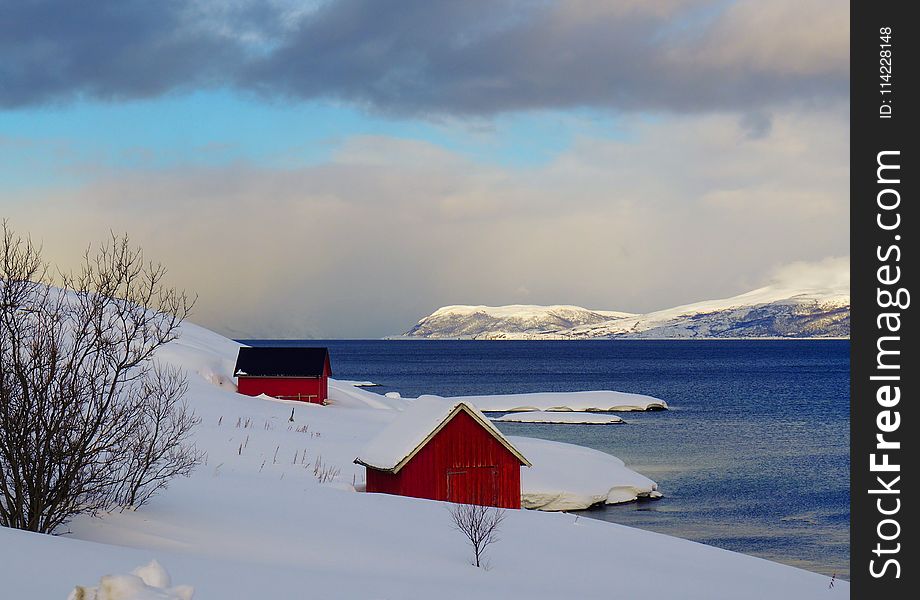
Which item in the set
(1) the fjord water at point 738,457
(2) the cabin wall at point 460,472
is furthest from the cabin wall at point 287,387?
(2) the cabin wall at point 460,472

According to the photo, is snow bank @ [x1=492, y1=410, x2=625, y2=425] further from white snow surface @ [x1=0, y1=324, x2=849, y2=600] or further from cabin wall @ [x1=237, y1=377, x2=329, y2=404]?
white snow surface @ [x1=0, y1=324, x2=849, y2=600]

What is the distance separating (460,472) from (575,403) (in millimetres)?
61666

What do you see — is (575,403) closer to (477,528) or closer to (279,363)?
(279,363)

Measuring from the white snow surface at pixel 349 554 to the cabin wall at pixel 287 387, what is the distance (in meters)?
32.5

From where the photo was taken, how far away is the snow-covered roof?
27609 mm

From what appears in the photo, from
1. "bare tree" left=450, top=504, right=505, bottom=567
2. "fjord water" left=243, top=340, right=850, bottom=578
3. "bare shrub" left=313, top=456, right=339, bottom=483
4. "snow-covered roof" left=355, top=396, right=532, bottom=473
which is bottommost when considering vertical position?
"fjord water" left=243, top=340, right=850, bottom=578

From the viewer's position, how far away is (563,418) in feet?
260

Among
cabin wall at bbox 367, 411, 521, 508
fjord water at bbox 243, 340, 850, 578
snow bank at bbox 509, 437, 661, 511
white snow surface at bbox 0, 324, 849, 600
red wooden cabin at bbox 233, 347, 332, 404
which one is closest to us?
white snow surface at bbox 0, 324, 849, 600

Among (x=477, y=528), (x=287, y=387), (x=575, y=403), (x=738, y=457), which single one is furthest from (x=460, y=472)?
(x=575, y=403)

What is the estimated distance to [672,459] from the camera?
5522cm

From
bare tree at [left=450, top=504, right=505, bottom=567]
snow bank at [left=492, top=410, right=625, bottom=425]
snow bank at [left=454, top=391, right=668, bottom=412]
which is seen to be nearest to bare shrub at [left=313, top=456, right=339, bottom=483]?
bare tree at [left=450, top=504, right=505, bottom=567]

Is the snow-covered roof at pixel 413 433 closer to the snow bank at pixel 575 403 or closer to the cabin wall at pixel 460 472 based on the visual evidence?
the cabin wall at pixel 460 472

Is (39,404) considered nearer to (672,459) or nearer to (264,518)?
(264,518)

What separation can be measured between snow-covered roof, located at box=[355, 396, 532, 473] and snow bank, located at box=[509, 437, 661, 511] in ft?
28.7
